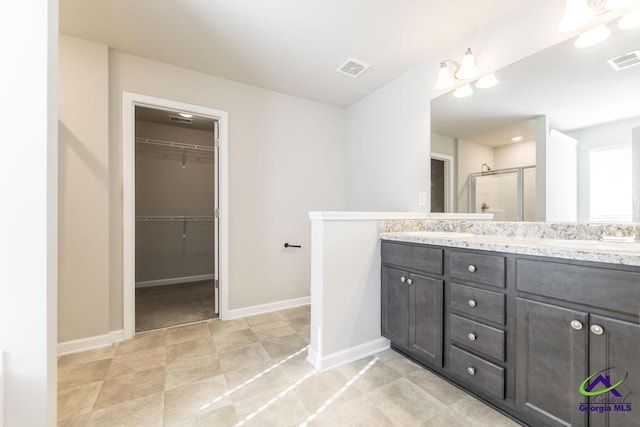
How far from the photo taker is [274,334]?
2.32 m

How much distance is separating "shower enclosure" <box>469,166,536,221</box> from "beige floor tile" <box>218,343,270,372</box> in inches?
82.1

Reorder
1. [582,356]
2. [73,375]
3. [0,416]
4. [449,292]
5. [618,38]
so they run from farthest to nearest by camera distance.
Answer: [73,375] → [449,292] → [618,38] → [582,356] → [0,416]

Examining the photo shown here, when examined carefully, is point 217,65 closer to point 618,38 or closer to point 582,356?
point 618,38

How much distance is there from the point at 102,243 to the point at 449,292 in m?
2.73

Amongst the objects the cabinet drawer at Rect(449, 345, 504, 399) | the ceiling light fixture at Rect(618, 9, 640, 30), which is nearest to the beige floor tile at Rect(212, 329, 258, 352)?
the cabinet drawer at Rect(449, 345, 504, 399)

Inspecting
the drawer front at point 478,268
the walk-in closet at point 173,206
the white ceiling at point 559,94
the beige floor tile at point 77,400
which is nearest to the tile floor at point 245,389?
the beige floor tile at point 77,400

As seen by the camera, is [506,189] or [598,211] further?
[506,189]

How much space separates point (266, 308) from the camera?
2861 mm

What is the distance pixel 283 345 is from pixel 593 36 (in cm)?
291

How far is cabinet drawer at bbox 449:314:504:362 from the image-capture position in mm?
1307

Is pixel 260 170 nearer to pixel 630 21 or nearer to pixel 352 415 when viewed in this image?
pixel 352 415

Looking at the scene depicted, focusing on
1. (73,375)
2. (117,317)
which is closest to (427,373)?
(73,375)

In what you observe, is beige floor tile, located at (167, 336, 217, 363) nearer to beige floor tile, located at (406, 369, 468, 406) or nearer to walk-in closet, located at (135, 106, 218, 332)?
walk-in closet, located at (135, 106, 218, 332)

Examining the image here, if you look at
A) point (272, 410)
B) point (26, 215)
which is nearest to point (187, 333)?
point (272, 410)
